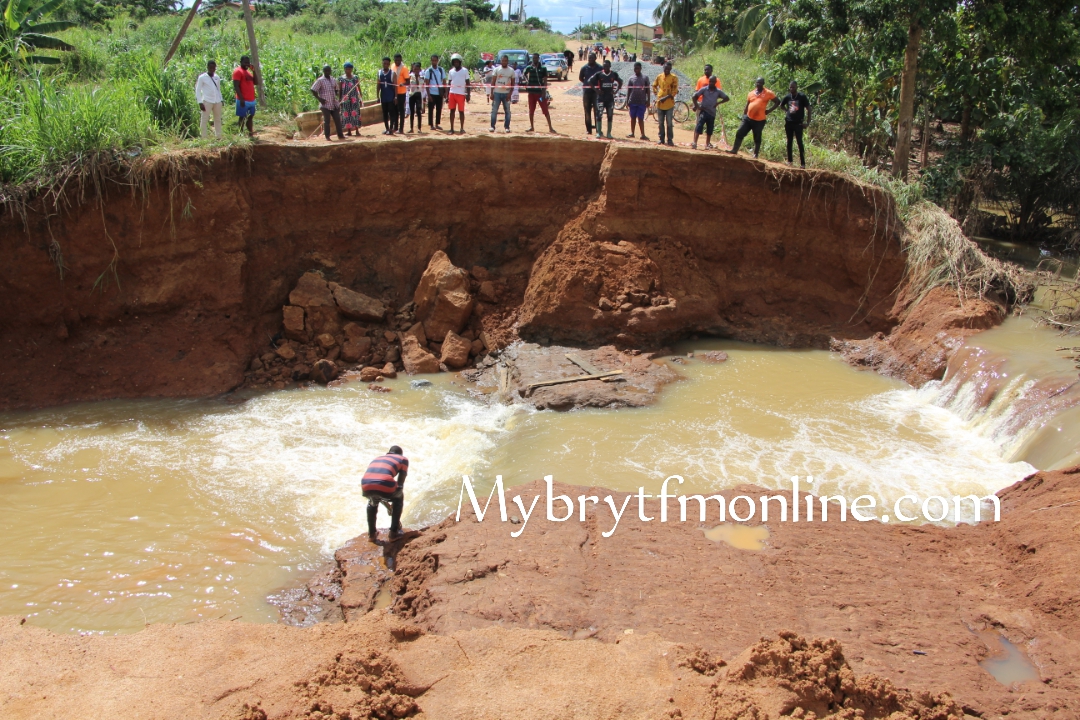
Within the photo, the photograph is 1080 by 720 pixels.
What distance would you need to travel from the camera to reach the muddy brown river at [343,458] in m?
7.14

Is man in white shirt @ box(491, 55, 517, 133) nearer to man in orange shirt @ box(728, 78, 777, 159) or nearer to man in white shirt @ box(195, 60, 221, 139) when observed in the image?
man in orange shirt @ box(728, 78, 777, 159)

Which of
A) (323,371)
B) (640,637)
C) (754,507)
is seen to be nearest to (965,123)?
(754,507)

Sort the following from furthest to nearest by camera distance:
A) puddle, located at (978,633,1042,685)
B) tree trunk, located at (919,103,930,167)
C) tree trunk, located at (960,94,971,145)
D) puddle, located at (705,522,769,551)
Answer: tree trunk, located at (919,103,930,167), tree trunk, located at (960,94,971,145), puddle, located at (705,522,769,551), puddle, located at (978,633,1042,685)

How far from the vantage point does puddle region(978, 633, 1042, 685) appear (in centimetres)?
551

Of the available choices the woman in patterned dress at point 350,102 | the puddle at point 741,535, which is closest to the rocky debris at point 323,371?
the woman in patterned dress at point 350,102

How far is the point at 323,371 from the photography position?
11.4 meters

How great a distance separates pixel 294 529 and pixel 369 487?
1285 millimetres

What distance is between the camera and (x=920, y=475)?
873 centimetres

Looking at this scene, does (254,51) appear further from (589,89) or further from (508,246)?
(589,89)

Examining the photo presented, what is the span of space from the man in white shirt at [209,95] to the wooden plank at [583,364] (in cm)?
640

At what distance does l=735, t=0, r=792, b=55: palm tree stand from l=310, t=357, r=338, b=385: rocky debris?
49.8 ft

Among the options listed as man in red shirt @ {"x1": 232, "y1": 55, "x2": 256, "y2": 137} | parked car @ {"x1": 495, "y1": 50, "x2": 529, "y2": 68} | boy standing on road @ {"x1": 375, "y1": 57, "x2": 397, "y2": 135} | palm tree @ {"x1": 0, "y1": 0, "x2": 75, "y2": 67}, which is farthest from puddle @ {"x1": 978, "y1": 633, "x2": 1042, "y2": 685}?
parked car @ {"x1": 495, "y1": 50, "x2": 529, "y2": 68}

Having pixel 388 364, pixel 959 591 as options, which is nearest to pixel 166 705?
pixel 959 591

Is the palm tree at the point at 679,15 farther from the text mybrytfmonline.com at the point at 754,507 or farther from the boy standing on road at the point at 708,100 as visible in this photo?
the text mybrytfmonline.com at the point at 754,507
